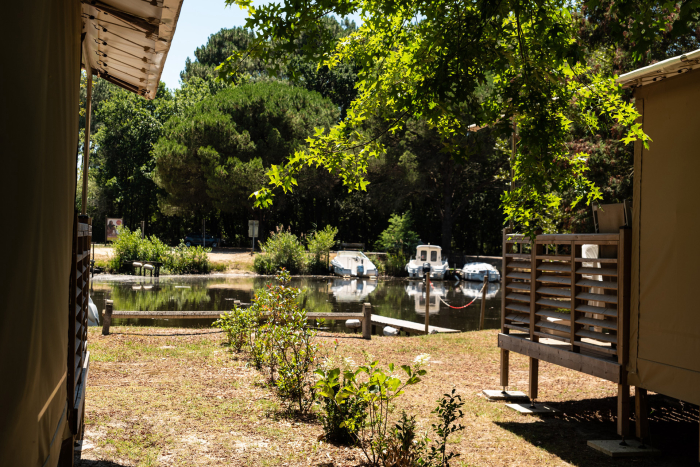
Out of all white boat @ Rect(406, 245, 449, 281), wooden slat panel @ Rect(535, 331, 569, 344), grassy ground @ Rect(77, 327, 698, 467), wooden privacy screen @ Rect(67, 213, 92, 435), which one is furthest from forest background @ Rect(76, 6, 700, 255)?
wooden privacy screen @ Rect(67, 213, 92, 435)

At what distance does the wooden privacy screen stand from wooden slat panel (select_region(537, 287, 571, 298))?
4.49 meters

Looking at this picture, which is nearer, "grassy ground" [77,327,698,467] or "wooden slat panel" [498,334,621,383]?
"grassy ground" [77,327,698,467]

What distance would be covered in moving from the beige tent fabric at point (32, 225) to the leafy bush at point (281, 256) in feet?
87.6

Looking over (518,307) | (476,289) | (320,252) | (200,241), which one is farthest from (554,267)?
(200,241)

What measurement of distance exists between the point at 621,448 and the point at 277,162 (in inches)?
1208

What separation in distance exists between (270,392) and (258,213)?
3090 cm

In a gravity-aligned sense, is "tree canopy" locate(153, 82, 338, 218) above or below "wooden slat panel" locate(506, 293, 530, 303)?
above

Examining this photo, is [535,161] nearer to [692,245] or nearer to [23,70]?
[692,245]

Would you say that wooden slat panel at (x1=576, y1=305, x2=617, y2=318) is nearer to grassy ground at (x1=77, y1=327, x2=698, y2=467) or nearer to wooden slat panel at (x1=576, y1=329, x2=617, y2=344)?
wooden slat panel at (x1=576, y1=329, x2=617, y2=344)

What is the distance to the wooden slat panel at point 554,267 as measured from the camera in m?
5.95

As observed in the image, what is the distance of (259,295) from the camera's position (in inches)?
305

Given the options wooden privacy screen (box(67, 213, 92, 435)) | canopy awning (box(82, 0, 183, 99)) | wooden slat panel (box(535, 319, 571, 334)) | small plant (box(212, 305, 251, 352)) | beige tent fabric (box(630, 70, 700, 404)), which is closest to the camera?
wooden privacy screen (box(67, 213, 92, 435))

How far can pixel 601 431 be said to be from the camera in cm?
557

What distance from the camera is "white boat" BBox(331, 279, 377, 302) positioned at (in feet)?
66.8
